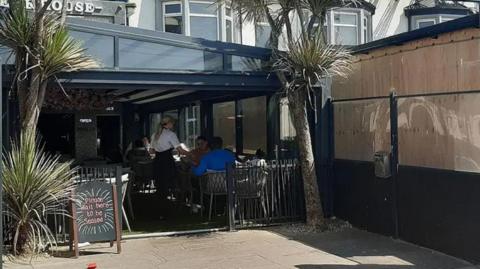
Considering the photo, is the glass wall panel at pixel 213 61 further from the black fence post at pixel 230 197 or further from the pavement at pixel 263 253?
the pavement at pixel 263 253

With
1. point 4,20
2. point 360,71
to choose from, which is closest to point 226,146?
point 360,71

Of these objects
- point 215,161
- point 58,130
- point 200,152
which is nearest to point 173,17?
point 58,130

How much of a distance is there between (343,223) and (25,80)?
16.9ft

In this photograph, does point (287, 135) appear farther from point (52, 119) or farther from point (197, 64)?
point (52, 119)

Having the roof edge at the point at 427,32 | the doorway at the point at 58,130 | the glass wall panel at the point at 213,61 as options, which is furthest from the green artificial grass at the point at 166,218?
the doorway at the point at 58,130

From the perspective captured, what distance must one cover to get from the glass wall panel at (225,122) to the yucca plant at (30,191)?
556cm

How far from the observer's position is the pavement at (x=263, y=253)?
677 cm

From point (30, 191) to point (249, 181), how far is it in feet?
10.8

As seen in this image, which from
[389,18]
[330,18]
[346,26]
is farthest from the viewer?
[389,18]

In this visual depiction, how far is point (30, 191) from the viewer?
22.7 ft

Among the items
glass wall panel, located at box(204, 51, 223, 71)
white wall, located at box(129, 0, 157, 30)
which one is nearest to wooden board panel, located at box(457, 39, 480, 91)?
glass wall panel, located at box(204, 51, 223, 71)

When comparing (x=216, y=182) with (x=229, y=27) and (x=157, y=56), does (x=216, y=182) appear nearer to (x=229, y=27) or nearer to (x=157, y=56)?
(x=157, y=56)

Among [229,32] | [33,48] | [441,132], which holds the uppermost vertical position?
[229,32]

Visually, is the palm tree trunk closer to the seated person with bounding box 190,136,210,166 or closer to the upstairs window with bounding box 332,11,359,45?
the seated person with bounding box 190,136,210,166
